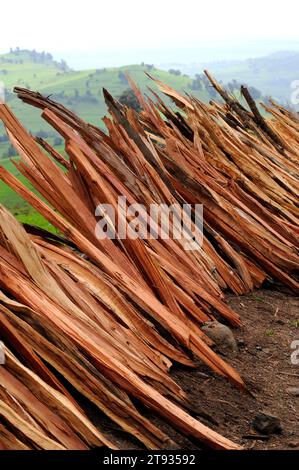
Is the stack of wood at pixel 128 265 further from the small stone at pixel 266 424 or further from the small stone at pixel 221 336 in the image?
the small stone at pixel 266 424

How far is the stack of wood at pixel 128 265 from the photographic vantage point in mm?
2900

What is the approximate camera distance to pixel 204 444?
2979mm

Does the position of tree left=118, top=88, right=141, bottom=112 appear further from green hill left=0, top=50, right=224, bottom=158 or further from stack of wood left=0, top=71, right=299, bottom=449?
green hill left=0, top=50, right=224, bottom=158

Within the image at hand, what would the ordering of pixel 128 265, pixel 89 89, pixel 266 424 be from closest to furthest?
pixel 266 424, pixel 128 265, pixel 89 89

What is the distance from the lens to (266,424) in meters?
3.32

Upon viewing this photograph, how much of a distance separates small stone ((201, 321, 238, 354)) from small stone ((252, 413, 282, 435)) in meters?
0.87

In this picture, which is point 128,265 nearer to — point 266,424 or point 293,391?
point 293,391

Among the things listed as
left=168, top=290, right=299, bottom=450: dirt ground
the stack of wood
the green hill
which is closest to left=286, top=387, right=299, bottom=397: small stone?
left=168, top=290, right=299, bottom=450: dirt ground

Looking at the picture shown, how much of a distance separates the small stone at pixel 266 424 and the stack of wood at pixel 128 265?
35cm

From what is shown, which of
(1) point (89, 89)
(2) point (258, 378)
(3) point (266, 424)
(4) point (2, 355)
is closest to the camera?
(4) point (2, 355)

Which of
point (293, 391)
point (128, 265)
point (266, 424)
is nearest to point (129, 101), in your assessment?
point (128, 265)

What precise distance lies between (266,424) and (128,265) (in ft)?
4.14

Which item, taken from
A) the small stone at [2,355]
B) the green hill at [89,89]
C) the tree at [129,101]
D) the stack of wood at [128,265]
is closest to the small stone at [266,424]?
the stack of wood at [128,265]

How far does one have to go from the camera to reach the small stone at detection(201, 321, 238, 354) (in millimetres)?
4215
